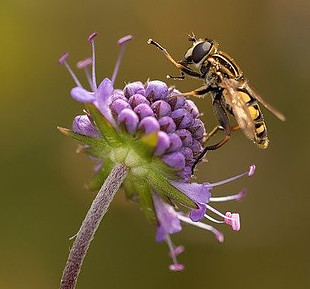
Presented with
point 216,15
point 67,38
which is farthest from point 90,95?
point 216,15

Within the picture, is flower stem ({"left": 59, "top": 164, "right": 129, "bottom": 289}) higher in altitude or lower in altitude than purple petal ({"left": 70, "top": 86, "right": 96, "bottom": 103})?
lower

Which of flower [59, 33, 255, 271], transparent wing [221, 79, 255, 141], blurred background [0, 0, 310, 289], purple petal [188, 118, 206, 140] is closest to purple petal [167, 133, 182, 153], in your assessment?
flower [59, 33, 255, 271]

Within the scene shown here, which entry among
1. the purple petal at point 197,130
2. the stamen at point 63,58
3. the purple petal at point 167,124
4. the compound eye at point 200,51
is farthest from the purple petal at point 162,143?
the compound eye at point 200,51

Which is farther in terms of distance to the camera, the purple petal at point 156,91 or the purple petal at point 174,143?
the purple petal at point 156,91

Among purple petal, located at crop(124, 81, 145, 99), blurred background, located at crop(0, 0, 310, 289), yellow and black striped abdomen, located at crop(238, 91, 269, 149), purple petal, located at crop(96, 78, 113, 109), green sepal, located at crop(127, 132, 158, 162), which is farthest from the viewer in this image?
blurred background, located at crop(0, 0, 310, 289)

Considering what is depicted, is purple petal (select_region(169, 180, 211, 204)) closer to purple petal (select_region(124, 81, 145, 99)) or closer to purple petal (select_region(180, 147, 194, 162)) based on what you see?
purple petal (select_region(180, 147, 194, 162))

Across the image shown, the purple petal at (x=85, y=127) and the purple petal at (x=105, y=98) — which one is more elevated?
the purple petal at (x=105, y=98)

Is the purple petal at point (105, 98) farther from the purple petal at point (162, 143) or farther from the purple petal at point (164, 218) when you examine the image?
the purple petal at point (164, 218)
